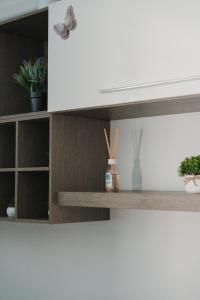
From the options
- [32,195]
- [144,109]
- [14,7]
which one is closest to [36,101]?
[32,195]

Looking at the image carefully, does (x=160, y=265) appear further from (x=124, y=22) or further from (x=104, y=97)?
(x=124, y=22)

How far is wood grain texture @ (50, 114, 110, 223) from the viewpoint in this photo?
92.3 inches

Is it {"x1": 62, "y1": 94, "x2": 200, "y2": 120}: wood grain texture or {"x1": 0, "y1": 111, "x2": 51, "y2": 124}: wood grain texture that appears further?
{"x1": 0, "y1": 111, "x2": 51, "y2": 124}: wood grain texture

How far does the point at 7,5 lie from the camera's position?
311cm

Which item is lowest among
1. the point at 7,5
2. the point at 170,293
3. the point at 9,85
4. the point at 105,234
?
the point at 170,293

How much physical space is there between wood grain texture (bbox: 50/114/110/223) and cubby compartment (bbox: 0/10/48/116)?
1.48 ft

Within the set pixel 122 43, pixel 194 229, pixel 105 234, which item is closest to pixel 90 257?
pixel 105 234

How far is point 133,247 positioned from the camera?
2.45 meters

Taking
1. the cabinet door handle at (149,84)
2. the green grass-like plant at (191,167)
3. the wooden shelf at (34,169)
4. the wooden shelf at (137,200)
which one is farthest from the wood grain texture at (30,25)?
the green grass-like plant at (191,167)

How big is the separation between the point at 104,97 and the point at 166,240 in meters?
0.66

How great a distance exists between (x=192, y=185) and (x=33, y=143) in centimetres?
89

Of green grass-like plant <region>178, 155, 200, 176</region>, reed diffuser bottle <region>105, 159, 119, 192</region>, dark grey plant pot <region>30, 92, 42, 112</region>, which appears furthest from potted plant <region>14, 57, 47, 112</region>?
green grass-like plant <region>178, 155, 200, 176</region>

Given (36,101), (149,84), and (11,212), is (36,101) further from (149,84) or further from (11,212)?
(149,84)

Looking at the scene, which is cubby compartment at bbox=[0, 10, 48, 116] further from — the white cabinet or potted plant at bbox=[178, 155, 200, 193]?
potted plant at bbox=[178, 155, 200, 193]
